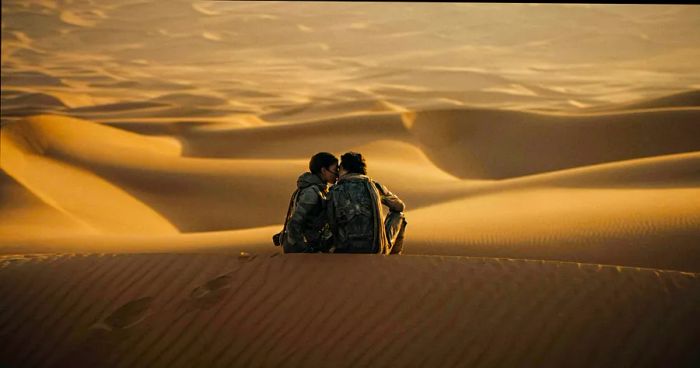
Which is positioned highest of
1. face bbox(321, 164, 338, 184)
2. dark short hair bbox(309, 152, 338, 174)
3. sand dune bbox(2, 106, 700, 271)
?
dark short hair bbox(309, 152, 338, 174)

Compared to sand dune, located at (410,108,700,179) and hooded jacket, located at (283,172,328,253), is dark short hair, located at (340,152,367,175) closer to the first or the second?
hooded jacket, located at (283,172,328,253)

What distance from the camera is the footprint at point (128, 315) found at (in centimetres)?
657

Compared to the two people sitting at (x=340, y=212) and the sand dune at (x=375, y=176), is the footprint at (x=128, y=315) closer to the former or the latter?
the two people sitting at (x=340, y=212)

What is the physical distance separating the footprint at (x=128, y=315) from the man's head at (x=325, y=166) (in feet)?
5.31

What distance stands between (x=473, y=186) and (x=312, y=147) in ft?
22.5

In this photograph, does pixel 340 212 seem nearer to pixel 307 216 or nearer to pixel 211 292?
pixel 307 216

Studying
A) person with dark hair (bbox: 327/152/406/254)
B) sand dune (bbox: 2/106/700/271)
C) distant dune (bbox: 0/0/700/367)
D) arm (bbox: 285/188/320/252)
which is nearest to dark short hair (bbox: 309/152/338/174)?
person with dark hair (bbox: 327/152/406/254)

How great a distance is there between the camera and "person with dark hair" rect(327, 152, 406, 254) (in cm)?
685

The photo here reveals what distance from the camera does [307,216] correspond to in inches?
275

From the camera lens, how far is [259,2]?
241 feet

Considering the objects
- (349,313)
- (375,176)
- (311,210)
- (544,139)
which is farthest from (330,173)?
(544,139)

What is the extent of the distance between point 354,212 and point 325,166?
1.55 feet

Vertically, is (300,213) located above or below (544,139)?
above

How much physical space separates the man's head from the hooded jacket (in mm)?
44
